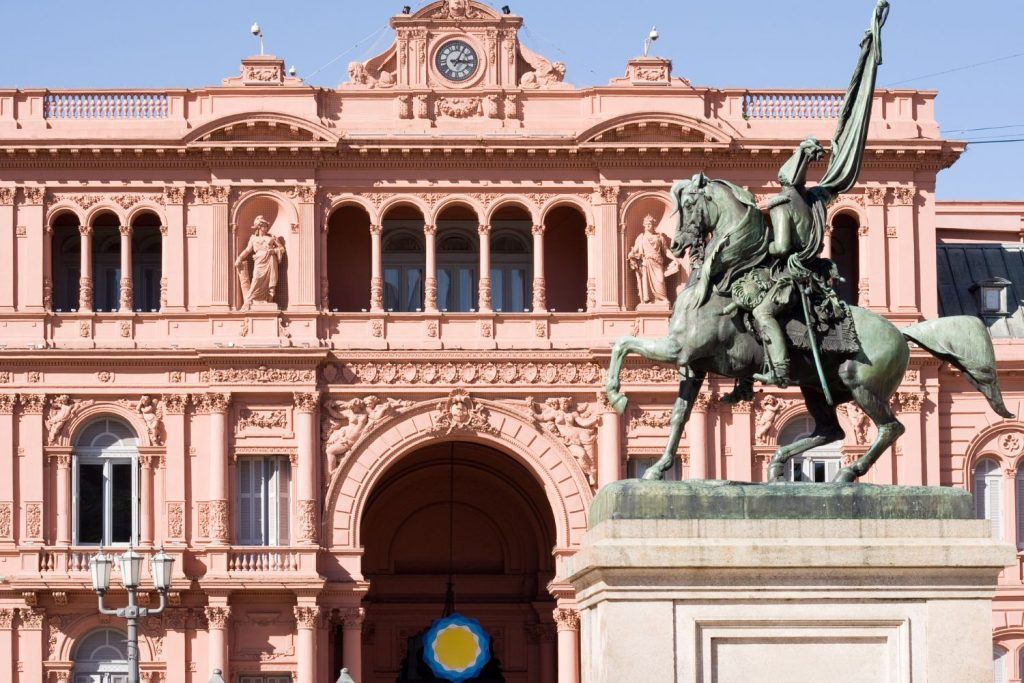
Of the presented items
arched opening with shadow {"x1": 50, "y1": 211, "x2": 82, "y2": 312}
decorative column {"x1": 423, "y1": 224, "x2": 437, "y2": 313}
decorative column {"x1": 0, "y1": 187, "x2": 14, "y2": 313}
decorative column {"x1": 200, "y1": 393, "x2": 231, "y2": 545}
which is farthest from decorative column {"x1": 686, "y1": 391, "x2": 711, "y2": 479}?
decorative column {"x1": 0, "y1": 187, "x2": 14, "y2": 313}

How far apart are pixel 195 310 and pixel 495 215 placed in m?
8.75

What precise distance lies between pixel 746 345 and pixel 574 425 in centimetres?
3768

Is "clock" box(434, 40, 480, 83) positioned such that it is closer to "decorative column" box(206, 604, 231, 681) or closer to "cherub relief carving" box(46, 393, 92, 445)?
→ "cherub relief carving" box(46, 393, 92, 445)

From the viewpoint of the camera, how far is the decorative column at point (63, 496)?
60672 mm

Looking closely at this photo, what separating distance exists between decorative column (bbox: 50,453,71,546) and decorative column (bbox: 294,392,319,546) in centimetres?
611

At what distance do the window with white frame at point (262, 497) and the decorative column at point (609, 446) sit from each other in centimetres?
835

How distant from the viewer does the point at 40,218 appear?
6166cm

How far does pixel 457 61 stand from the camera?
206 feet

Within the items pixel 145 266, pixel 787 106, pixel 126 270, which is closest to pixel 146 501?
pixel 126 270

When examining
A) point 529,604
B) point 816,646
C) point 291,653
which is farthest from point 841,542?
point 529,604

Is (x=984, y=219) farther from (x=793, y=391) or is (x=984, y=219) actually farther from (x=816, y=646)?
(x=816, y=646)

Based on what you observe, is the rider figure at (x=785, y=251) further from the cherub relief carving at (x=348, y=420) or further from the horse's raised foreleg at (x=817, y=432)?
the cherub relief carving at (x=348, y=420)

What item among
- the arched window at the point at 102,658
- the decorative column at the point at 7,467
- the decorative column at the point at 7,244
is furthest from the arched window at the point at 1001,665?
the decorative column at the point at 7,244

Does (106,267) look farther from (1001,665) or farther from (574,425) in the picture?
(1001,665)
